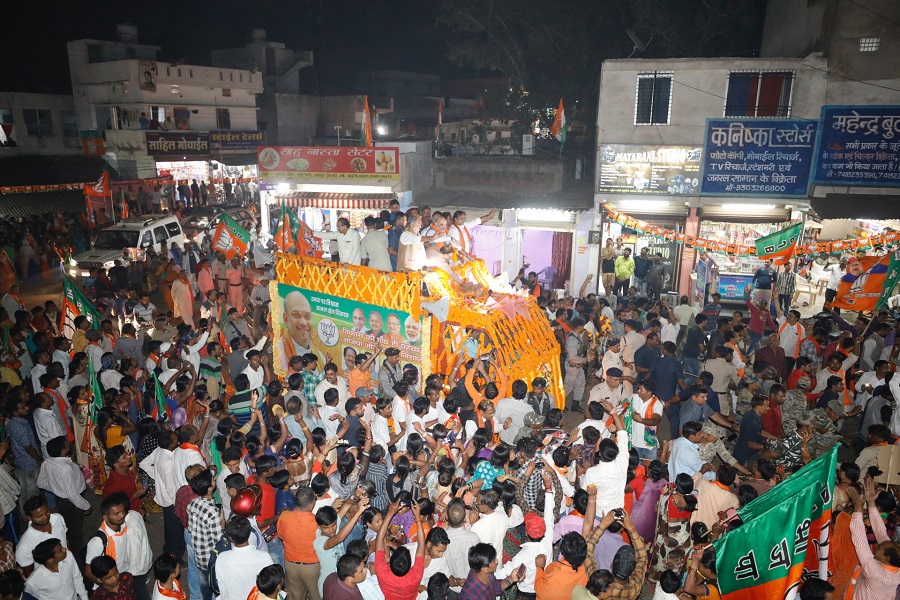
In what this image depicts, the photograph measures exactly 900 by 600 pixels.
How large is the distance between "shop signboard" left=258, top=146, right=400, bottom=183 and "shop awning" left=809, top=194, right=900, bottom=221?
11.1m

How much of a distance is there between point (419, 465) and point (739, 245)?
12003 millimetres

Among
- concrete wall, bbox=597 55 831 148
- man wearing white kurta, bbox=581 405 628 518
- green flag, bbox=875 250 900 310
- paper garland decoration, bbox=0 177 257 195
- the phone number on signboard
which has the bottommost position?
man wearing white kurta, bbox=581 405 628 518

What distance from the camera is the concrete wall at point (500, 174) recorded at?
19.0 m

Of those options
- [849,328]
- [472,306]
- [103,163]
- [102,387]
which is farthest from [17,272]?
[849,328]

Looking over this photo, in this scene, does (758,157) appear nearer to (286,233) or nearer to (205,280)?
(286,233)

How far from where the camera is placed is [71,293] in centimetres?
1020

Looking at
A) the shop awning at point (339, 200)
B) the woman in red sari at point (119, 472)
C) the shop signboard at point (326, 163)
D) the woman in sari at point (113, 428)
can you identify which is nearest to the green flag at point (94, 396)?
the woman in sari at point (113, 428)

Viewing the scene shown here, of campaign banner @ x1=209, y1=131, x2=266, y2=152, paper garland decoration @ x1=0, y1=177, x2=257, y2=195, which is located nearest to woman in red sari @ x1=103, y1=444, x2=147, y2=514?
paper garland decoration @ x1=0, y1=177, x2=257, y2=195

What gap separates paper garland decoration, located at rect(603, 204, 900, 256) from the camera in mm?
13266

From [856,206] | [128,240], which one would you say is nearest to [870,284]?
[856,206]

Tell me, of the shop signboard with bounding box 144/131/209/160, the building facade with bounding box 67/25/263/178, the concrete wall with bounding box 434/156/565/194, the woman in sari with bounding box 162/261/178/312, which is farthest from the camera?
the building facade with bounding box 67/25/263/178

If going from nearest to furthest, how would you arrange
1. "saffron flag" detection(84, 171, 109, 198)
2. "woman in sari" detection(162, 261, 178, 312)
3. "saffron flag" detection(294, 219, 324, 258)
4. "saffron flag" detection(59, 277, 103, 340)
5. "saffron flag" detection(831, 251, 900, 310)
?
"saffron flag" detection(59, 277, 103, 340) → "saffron flag" detection(831, 251, 900, 310) → "saffron flag" detection(294, 219, 324, 258) → "woman in sari" detection(162, 261, 178, 312) → "saffron flag" detection(84, 171, 109, 198)

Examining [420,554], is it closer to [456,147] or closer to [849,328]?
[849,328]

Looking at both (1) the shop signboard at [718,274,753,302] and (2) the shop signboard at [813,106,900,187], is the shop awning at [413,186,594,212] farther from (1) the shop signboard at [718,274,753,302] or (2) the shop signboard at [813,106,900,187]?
(2) the shop signboard at [813,106,900,187]
